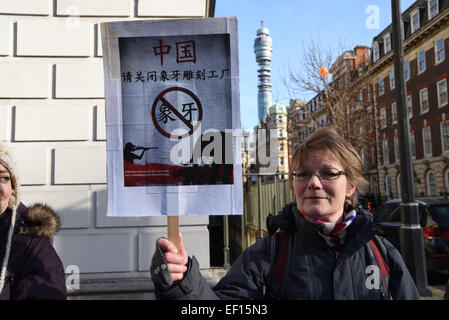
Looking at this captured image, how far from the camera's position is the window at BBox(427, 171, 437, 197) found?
29.0 metres

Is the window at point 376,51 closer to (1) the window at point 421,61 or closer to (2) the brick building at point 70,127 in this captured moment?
(1) the window at point 421,61

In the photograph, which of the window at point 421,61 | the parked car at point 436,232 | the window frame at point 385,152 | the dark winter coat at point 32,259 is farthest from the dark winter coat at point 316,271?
the window frame at point 385,152

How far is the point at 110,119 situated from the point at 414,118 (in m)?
34.0

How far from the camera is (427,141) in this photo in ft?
96.9

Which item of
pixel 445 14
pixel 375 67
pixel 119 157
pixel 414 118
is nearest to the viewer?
pixel 119 157

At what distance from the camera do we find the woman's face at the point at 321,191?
5.34 feet

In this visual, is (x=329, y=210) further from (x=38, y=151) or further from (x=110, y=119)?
(x=38, y=151)

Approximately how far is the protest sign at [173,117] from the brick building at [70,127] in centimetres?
314

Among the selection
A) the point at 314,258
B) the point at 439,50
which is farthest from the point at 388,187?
the point at 314,258

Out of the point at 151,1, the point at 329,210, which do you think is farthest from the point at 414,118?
the point at 329,210

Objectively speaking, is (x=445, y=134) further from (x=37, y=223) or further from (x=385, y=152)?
(x=37, y=223)

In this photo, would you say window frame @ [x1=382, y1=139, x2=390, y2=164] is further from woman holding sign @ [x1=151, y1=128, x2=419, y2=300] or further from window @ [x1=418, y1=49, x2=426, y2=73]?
woman holding sign @ [x1=151, y1=128, x2=419, y2=300]

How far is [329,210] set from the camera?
1.63 metres
